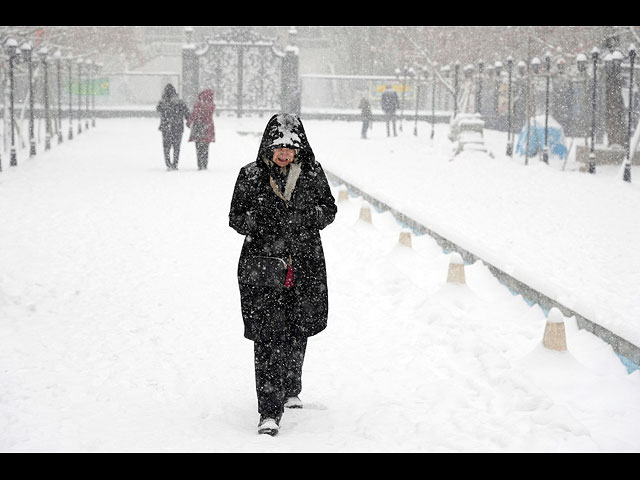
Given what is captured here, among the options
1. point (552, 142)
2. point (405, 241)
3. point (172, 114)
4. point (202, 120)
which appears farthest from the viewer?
point (552, 142)

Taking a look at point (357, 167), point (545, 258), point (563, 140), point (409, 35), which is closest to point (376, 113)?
point (409, 35)

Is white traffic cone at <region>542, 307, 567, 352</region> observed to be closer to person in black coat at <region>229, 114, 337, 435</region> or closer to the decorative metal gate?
person in black coat at <region>229, 114, 337, 435</region>

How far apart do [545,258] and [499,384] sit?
4.99 metres

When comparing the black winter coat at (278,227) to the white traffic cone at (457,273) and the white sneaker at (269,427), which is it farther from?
the white traffic cone at (457,273)

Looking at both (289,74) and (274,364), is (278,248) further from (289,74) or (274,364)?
(289,74)

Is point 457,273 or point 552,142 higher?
point 552,142

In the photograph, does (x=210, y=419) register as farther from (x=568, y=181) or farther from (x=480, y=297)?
(x=568, y=181)

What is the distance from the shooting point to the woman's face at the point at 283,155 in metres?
4.81

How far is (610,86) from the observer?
2491cm

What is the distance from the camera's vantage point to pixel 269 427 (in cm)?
483

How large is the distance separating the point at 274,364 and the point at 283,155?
1.10m

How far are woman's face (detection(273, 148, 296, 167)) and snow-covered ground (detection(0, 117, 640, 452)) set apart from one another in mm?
1421

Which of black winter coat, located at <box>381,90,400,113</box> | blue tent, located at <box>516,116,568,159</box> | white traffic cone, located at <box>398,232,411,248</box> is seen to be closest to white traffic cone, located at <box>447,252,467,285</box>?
white traffic cone, located at <box>398,232,411,248</box>

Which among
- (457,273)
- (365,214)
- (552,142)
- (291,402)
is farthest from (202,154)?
(291,402)
